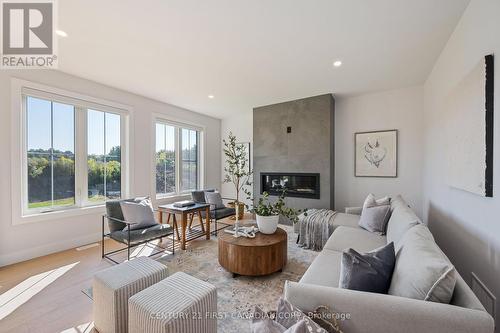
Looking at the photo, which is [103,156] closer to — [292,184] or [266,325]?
[292,184]

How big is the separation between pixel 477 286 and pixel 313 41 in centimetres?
270

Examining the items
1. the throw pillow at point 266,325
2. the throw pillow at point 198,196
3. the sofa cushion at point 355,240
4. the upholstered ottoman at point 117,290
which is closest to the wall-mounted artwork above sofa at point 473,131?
the sofa cushion at point 355,240

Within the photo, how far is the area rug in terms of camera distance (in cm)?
180

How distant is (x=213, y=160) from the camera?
6.08 m

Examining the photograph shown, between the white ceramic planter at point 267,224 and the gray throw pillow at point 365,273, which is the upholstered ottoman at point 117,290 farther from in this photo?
the gray throw pillow at point 365,273

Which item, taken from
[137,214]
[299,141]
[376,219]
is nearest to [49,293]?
[137,214]

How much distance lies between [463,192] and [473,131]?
0.61 meters

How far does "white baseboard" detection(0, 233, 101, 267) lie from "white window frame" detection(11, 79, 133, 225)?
15.5 inches

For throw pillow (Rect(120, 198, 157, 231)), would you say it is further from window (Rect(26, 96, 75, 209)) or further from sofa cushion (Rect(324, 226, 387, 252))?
sofa cushion (Rect(324, 226, 387, 252))

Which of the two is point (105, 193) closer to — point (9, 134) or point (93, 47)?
point (9, 134)

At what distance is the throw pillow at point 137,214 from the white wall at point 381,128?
3630 millimetres

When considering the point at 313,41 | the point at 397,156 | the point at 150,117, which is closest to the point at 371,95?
the point at 397,156

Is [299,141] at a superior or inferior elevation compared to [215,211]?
superior

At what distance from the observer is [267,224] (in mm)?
2541
